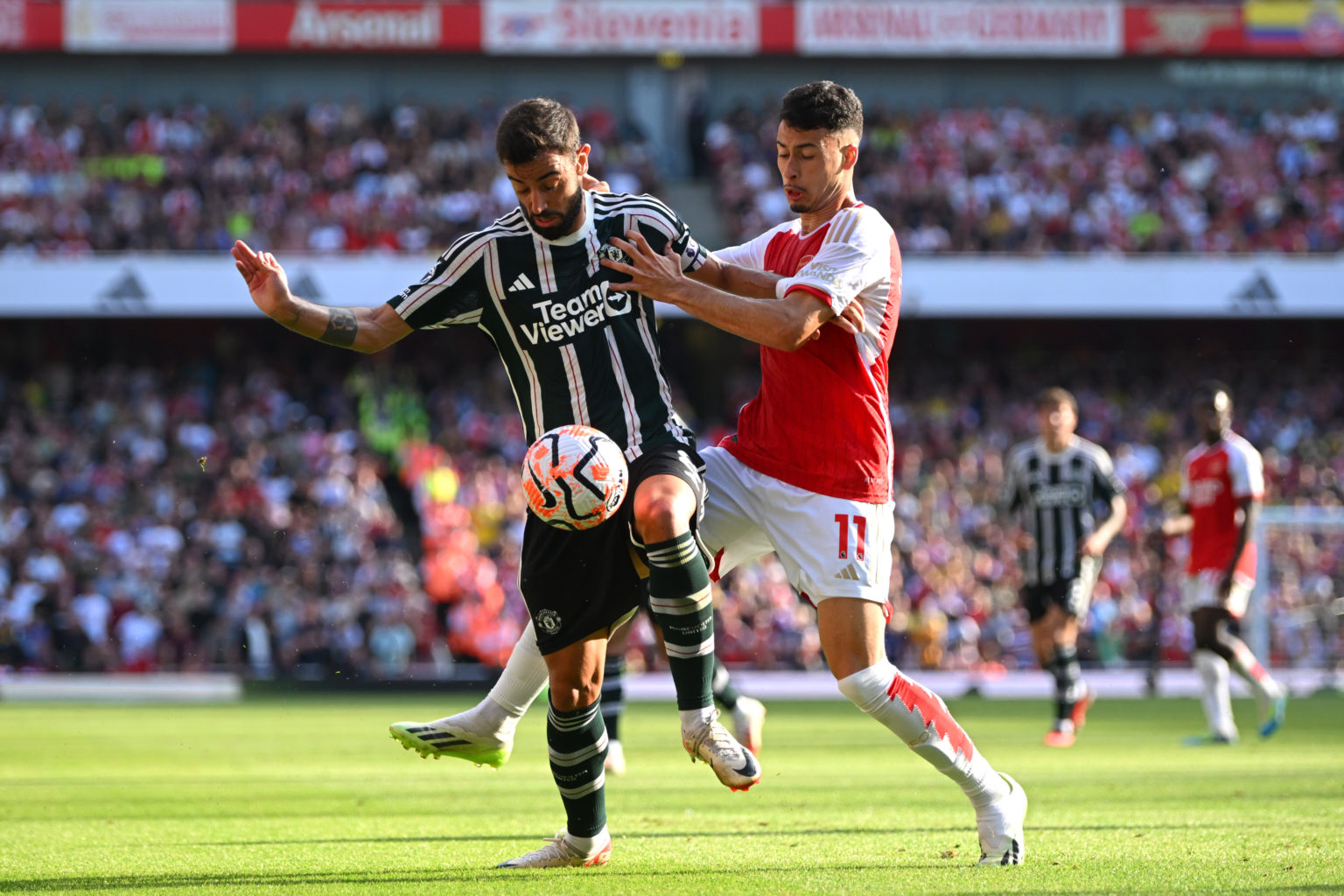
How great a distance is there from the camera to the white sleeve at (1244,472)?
1120 cm

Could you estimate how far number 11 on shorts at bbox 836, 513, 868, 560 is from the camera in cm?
527

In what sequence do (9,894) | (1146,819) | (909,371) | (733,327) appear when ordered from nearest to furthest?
(9,894) → (733,327) → (1146,819) → (909,371)

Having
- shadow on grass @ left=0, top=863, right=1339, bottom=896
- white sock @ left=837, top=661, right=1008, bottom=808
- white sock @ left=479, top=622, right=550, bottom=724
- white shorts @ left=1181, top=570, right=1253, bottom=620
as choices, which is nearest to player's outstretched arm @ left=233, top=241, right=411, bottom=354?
white sock @ left=479, top=622, right=550, bottom=724

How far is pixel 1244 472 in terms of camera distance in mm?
11219

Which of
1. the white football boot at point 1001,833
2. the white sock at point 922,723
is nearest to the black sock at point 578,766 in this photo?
the white sock at point 922,723

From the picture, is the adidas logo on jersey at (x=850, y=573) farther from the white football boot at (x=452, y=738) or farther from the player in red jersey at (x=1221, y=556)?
the player in red jersey at (x=1221, y=556)

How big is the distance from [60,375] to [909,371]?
49.1 ft

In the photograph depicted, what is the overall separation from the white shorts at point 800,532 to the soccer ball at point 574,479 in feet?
2.22

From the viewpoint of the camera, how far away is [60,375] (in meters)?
26.4

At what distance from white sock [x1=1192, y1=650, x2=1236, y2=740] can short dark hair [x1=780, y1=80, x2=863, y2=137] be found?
7.33 meters

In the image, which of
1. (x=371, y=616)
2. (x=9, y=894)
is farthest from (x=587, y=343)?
(x=371, y=616)

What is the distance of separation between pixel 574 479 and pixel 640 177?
78.4 ft

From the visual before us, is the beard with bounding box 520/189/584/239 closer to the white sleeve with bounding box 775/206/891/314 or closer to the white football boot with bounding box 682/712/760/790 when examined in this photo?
the white sleeve with bounding box 775/206/891/314

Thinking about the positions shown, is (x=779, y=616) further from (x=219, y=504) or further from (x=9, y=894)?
(x=9, y=894)
